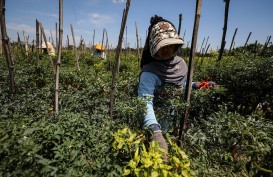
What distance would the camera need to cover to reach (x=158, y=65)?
6.78 ft

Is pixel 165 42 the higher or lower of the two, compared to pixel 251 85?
higher

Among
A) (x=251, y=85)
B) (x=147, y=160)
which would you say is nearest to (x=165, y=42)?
(x=147, y=160)

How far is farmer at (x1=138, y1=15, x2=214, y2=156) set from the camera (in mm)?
1793

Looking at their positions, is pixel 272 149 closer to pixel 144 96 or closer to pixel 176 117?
pixel 176 117

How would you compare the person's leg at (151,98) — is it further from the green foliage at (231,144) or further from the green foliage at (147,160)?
the green foliage at (231,144)

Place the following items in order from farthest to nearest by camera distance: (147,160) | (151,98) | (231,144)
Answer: (151,98), (231,144), (147,160)

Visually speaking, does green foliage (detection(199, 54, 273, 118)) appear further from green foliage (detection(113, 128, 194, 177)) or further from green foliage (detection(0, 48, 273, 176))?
green foliage (detection(113, 128, 194, 177))

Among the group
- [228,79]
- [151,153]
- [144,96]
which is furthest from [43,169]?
[228,79]

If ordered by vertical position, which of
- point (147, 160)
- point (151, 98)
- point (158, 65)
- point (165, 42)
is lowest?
point (147, 160)

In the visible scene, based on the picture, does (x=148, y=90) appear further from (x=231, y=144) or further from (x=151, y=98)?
(x=231, y=144)

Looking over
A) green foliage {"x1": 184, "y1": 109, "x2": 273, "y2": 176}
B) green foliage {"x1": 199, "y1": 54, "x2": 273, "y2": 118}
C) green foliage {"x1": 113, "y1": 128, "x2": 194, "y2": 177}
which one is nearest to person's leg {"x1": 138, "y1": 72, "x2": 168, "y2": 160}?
green foliage {"x1": 113, "y1": 128, "x2": 194, "y2": 177}

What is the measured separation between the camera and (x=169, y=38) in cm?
187

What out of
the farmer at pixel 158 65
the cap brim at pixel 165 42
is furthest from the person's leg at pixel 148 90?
the cap brim at pixel 165 42

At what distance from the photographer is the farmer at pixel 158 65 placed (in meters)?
1.79
